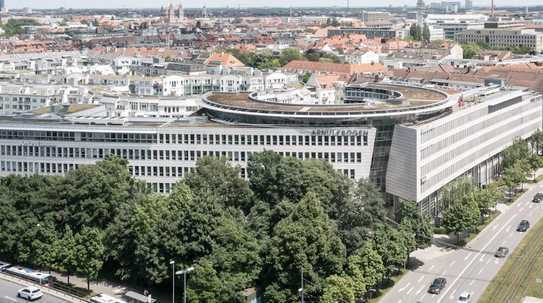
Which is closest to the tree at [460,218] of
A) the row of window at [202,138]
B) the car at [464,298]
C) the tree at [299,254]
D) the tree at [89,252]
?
the row of window at [202,138]

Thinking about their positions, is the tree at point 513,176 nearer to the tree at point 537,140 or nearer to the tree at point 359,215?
the tree at point 537,140

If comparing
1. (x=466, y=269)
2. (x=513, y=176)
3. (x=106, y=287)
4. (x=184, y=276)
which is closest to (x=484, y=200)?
(x=513, y=176)

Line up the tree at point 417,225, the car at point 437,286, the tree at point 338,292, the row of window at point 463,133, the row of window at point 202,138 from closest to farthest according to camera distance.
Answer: the tree at point 338,292 < the car at point 437,286 < the tree at point 417,225 < the row of window at point 202,138 < the row of window at point 463,133

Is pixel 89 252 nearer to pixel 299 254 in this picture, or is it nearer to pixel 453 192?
pixel 299 254

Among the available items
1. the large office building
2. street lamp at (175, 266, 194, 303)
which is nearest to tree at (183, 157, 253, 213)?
the large office building

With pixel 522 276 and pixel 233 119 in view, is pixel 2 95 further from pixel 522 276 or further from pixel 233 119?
pixel 522 276

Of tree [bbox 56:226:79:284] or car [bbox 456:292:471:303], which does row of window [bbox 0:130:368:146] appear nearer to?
tree [bbox 56:226:79:284]
